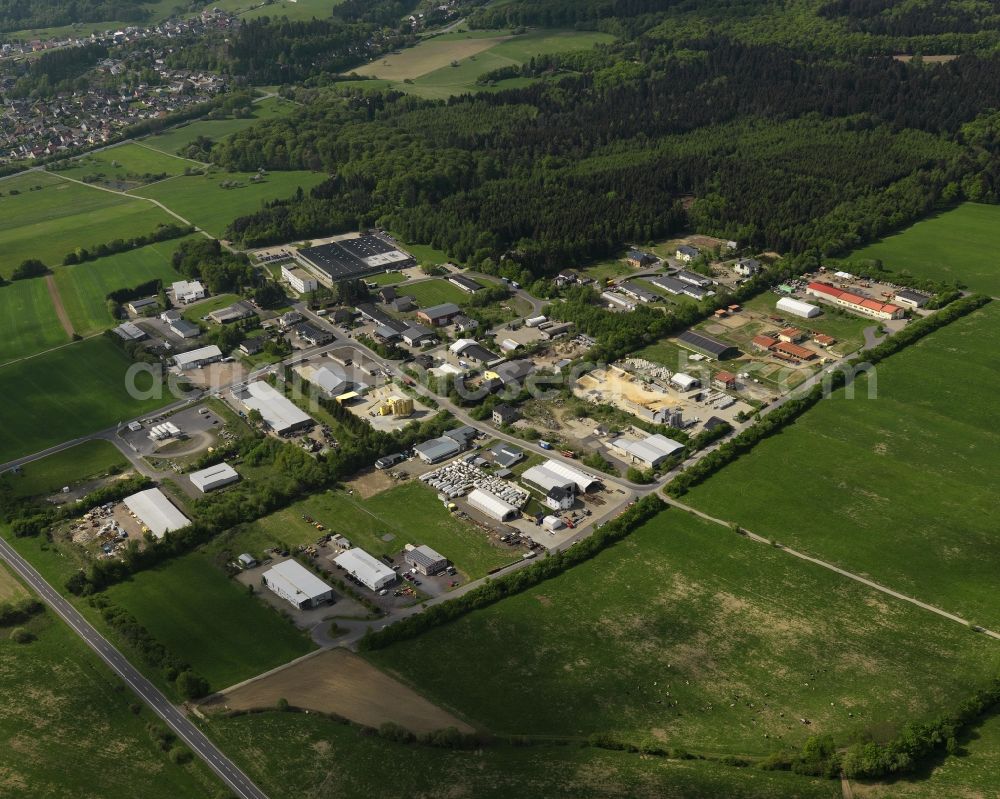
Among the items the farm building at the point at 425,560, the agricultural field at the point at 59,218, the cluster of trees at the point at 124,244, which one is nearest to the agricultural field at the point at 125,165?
the agricultural field at the point at 59,218

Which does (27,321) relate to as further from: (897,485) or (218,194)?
(897,485)

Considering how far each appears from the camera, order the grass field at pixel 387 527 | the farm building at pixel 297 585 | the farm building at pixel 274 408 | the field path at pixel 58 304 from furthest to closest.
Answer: the field path at pixel 58 304 → the farm building at pixel 274 408 → the grass field at pixel 387 527 → the farm building at pixel 297 585

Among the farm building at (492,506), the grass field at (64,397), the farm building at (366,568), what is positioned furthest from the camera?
the grass field at (64,397)

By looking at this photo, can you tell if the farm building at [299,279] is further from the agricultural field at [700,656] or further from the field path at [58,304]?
the agricultural field at [700,656]

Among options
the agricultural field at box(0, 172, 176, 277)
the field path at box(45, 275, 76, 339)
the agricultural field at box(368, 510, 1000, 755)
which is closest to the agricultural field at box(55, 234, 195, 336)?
the field path at box(45, 275, 76, 339)

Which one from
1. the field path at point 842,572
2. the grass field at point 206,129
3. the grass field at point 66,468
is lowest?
the field path at point 842,572

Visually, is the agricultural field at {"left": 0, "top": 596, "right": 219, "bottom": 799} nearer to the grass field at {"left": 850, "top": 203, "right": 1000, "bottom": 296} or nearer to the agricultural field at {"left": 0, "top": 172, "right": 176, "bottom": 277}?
the agricultural field at {"left": 0, "top": 172, "right": 176, "bottom": 277}

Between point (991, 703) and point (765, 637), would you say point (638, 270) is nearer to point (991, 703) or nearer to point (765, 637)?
point (765, 637)
